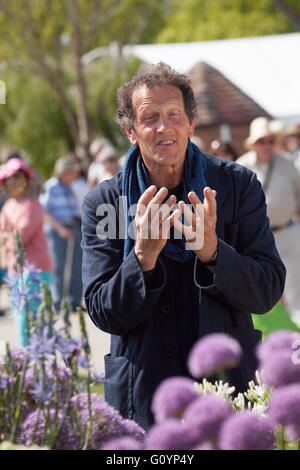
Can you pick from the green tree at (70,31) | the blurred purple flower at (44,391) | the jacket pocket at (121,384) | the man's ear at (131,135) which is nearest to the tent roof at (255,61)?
the green tree at (70,31)

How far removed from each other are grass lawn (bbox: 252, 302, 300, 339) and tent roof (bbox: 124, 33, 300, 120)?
12.1m

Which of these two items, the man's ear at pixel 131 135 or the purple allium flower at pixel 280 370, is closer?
the purple allium flower at pixel 280 370

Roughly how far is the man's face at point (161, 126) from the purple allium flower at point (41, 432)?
3.24ft

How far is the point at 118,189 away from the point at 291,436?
1374mm

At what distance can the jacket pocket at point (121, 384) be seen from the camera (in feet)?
7.97

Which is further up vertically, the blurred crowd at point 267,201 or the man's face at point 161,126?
the man's face at point 161,126

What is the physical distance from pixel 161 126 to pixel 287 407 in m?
1.33

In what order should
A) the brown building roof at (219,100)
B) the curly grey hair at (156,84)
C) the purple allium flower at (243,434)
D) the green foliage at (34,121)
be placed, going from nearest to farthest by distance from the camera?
the purple allium flower at (243,434)
the curly grey hair at (156,84)
the brown building roof at (219,100)
the green foliage at (34,121)

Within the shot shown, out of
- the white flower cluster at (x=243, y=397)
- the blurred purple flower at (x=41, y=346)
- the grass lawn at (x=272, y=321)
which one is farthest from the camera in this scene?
the grass lawn at (x=272, y=321)

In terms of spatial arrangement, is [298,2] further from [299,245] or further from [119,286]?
[119,286]

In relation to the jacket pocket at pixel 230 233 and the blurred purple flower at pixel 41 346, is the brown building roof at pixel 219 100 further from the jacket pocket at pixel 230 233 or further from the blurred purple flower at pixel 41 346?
the blurred purple flower at pixel 41 346

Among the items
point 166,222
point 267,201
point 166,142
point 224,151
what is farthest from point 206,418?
point 224,151

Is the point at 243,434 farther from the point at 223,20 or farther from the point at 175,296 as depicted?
the point at 223,20

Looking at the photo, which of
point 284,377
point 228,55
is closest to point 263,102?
point 228,55
